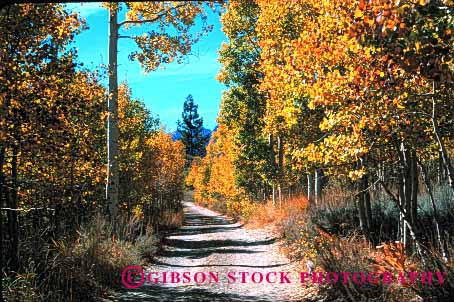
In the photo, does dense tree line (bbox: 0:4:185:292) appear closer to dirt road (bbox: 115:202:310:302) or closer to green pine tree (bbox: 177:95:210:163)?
dirt road (bbox: 115:202:310:302)

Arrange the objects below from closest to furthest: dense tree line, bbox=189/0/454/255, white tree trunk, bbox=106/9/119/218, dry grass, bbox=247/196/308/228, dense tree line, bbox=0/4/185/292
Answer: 1. dense tree line, bbox=189/0/454/255
2. dense tree line, bbox=0/4/185/292
3. white tree trunk, bbox=106/9/119/218
4. dry grass, bbox=247/196/308/228

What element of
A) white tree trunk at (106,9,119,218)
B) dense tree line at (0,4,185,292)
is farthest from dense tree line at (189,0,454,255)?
white tree trunk at (106,9,119,218)

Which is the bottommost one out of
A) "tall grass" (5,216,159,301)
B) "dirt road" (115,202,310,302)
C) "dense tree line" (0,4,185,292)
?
"dirt road" (115,202,310,302)

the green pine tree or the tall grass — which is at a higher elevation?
the green pine tree

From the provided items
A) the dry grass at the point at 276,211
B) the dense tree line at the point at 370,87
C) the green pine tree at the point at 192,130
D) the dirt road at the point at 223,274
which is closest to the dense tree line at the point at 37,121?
the dirt road at the point at 223,274

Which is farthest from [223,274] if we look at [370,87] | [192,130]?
[192,130]

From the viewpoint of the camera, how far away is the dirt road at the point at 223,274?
343 inches

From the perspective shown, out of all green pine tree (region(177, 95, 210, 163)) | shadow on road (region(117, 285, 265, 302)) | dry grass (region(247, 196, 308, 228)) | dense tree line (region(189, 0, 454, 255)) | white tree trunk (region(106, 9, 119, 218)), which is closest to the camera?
dense tree line (region(189, 0, 454, 255))

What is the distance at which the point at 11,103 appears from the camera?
247 inches

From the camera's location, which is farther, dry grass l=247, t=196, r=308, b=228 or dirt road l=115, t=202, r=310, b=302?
dry grass l=247, t=196, r=308, b=228

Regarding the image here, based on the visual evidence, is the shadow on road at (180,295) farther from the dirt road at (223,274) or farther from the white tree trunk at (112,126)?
the white tree trunk at (112,126)

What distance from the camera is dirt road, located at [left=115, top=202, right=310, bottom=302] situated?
870 centimetres

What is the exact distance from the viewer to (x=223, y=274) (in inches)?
423

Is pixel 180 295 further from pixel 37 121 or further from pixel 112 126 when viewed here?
pixel 112 126
